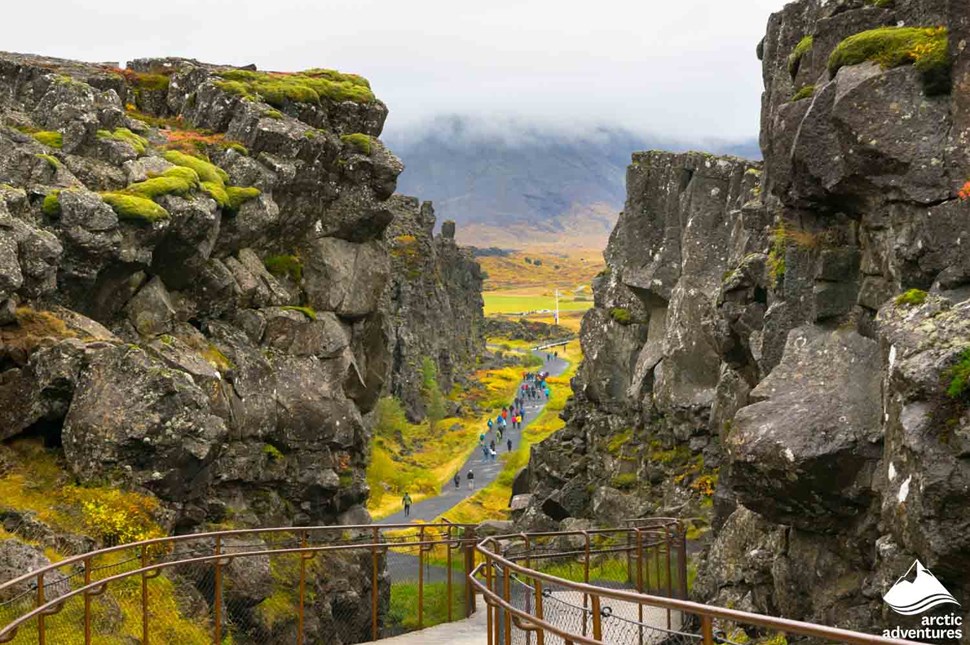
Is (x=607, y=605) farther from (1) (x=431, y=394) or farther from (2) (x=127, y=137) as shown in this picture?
(1) (x=431, y=394)

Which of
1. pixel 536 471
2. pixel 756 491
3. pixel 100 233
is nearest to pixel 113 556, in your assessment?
pixel 100 233

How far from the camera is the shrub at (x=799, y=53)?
21125 millimetres

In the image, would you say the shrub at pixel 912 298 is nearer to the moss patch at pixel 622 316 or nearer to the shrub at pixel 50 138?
the shrub at pixel 50 138

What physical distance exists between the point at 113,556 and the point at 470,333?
406 feet

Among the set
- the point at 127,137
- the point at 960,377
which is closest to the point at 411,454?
the point at 127,137

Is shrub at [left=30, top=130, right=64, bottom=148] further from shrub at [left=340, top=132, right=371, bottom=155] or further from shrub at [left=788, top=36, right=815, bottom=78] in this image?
shrub at [left=788, top=36, right=815, bottom=78]

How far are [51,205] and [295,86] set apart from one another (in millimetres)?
14577

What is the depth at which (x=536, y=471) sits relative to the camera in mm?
54969

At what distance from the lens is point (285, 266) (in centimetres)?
3553

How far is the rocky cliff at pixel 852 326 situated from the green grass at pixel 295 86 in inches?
739

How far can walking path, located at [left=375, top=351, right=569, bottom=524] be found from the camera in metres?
62.2

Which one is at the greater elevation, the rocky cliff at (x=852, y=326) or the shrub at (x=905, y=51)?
the shrub at (x=905, y=51)

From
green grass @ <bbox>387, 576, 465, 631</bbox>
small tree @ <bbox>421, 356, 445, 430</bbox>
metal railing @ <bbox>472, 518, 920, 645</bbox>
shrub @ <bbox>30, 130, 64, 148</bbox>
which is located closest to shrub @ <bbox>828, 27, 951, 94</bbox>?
metal railing @ <bbox>472, 518, 920, 645</bbox>

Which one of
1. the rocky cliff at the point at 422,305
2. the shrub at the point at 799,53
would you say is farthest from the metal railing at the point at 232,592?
the rocky cliff at the point at 422,305
